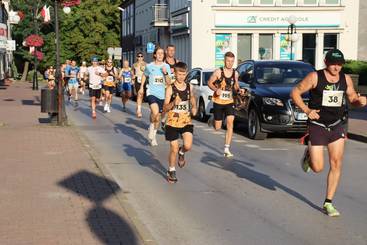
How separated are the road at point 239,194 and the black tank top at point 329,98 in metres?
1.03

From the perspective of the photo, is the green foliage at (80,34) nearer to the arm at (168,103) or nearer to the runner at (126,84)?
the runner at (126,84)

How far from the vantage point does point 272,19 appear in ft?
140

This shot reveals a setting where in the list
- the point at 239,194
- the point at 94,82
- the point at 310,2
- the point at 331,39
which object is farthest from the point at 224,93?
the point at 331,39

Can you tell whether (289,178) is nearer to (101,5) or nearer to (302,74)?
(302,74)

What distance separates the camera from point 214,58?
42.7 m

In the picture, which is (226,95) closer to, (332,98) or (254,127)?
(254,127)

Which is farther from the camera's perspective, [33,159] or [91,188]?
[33,159]

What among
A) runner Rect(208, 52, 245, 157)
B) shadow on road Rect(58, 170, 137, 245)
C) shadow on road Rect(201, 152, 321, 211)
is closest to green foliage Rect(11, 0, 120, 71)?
runner Rect(208, 52, 245, 157)

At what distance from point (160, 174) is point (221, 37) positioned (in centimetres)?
3373

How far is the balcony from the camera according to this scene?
50.8m

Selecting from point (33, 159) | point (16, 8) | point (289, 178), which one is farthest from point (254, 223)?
point (16, 8)

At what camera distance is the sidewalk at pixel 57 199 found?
223 inches

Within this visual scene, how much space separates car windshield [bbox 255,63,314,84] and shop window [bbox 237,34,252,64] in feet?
89.4

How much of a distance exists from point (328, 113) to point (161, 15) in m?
45.9
